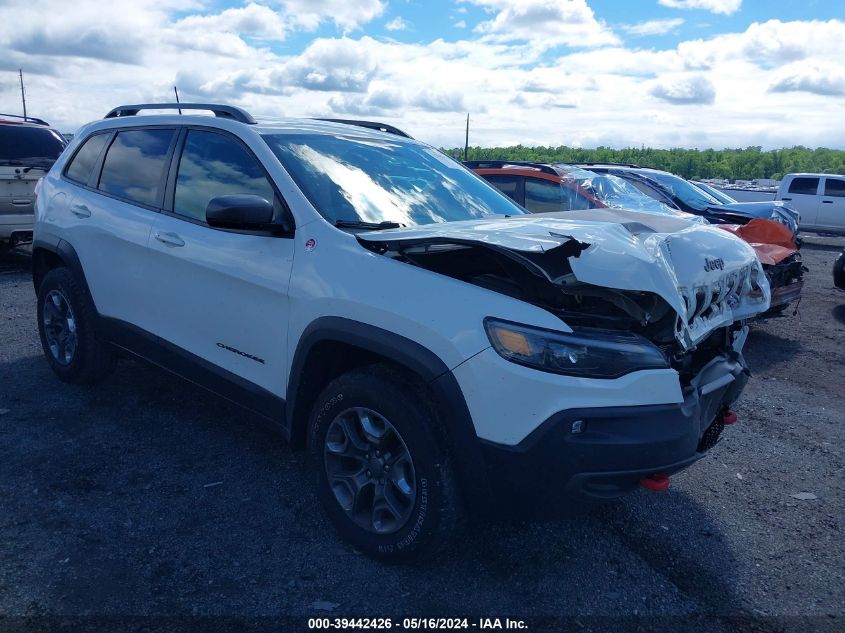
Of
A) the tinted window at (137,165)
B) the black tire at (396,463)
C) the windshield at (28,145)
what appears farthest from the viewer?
the windshield at (28,145)

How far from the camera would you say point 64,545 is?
3.22 metres

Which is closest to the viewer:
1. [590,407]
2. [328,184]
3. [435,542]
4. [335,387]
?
[590,407]

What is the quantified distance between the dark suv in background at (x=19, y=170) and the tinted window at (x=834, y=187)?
738 inches

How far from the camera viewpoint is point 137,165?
455cm

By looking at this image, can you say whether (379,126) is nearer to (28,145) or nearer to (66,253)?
(66,253)

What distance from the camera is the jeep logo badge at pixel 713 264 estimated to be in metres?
3.17

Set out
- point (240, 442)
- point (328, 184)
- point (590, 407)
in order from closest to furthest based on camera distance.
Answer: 1. point (590, 407)
2. point (328, 184)
3. point (240, 442)

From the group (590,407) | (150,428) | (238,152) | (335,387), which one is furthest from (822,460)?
(150,428)

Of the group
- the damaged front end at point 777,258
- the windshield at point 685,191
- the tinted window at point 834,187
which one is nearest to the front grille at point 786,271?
the damaged front end at point 777,258

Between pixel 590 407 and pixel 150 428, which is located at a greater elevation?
pixel 590 407

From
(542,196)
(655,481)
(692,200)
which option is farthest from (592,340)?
(692,200)

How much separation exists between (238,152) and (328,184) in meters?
0.58

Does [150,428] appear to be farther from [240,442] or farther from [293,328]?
[293,328]

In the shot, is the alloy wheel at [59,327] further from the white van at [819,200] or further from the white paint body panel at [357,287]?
the white van at [819,200]
